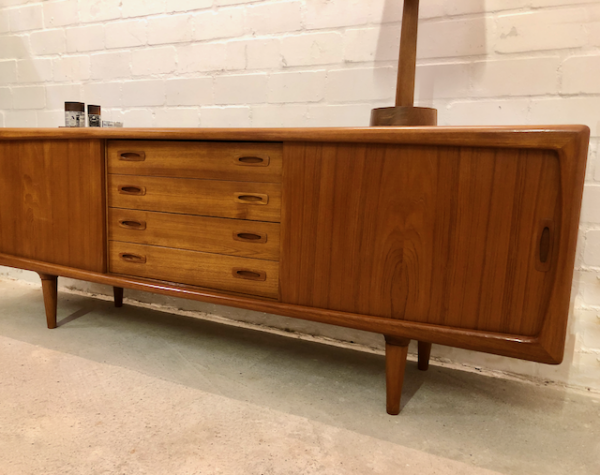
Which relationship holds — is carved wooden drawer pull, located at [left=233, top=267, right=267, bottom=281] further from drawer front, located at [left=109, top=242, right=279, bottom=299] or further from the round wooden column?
the round wooden column

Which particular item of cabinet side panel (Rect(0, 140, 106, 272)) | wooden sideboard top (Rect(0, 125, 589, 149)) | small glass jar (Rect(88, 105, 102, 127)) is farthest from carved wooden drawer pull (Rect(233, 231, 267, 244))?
small glass jar (Rect(88, 105, 102, 127))

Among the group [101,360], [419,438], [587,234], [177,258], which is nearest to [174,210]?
[177,258]

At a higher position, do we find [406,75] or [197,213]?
[406,75]

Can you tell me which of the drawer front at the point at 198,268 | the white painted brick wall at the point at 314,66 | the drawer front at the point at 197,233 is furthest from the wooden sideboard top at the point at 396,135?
the white painted brick wall at the point at 314,66

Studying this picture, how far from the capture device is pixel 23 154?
5.22 feet

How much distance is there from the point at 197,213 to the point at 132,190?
259 mm

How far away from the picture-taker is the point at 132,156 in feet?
4.68

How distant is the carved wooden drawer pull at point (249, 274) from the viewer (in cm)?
129

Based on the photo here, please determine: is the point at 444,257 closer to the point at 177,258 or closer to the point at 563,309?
the point at 563,309

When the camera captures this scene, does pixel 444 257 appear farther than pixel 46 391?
No

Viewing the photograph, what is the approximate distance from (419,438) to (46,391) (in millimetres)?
1030

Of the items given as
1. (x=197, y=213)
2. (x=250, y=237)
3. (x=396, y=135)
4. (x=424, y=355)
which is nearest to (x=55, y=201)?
(x=197, y=213)

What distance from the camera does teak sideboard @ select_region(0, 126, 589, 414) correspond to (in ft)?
3.28

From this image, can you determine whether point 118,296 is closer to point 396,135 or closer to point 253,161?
point 253,161
